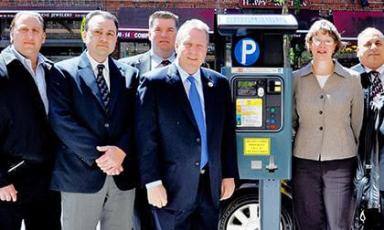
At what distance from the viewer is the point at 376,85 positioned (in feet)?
13.9

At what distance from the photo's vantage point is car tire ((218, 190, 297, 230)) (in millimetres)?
4855

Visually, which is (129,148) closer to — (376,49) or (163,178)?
(163,178)

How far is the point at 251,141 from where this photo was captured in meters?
3.87

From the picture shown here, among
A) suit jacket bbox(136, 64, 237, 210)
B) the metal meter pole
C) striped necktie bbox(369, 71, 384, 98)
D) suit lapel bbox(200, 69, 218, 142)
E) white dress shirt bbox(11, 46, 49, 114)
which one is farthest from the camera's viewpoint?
striped necktie bbox(369, 71, 384, 98)

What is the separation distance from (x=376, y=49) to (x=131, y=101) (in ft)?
6.78

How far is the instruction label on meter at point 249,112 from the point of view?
12.6 ft

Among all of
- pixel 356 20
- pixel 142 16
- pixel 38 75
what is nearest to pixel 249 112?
pixel 38 75

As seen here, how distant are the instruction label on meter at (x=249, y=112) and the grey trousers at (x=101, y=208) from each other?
939mm

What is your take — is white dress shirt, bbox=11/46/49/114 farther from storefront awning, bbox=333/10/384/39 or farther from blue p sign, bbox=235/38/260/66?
storefront awning, bbox=333/10/384/39

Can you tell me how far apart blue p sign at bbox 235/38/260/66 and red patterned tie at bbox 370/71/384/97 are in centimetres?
103

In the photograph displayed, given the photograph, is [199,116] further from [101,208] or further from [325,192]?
[325,192]

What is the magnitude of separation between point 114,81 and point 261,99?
107 centimetres

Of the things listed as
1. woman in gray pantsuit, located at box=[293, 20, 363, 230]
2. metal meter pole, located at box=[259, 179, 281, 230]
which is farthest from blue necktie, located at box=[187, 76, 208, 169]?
woman in gray pantsuit, located at box=[293, 20, 363, 230]

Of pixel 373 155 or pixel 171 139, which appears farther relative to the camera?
pixel 373 155
